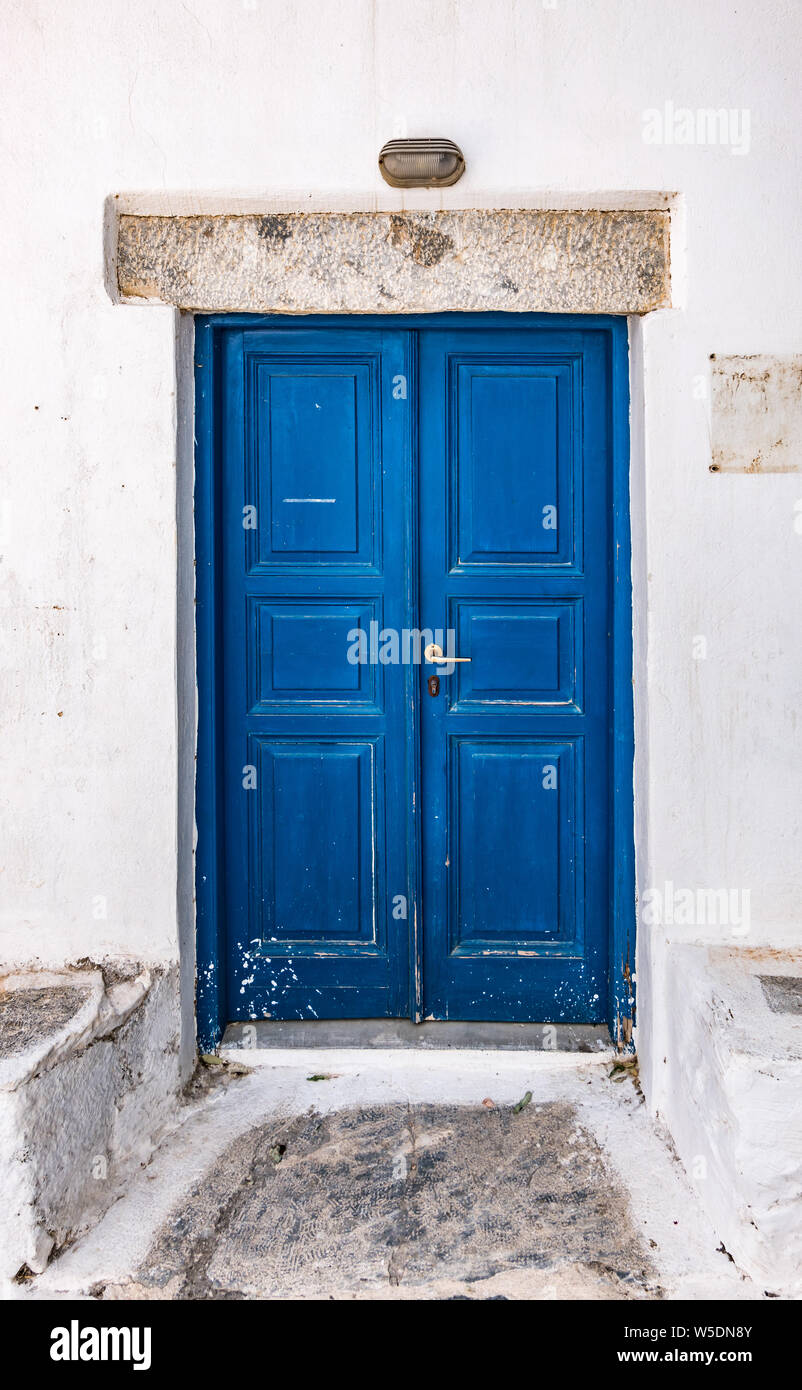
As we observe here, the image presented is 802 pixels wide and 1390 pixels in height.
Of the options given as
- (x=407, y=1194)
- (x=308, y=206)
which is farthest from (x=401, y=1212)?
(x=308, y=206)

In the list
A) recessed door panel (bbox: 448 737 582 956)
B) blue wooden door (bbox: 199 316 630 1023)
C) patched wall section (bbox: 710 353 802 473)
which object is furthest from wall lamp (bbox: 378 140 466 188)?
recessed door panel (bbox: 448 737 582 956)

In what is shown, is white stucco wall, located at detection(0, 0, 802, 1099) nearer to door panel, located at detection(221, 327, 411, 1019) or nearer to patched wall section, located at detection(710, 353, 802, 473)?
patched wall section, located at detection(710, 353, 802, 473)

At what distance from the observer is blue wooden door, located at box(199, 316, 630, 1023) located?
9.22ft

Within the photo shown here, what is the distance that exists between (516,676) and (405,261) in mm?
1291

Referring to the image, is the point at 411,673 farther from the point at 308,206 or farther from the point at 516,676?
the point at 308,206

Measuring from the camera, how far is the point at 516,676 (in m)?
2.86

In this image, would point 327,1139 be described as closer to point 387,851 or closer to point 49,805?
point 387,851

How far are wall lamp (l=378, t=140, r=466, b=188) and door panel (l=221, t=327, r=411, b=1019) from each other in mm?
448

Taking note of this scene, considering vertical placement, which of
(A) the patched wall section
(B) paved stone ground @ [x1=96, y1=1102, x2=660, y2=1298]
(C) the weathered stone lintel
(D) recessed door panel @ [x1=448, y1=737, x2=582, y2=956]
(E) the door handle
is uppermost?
(C) the weathered stone lintel

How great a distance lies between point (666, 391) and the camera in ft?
8.43

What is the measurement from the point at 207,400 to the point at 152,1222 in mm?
2283

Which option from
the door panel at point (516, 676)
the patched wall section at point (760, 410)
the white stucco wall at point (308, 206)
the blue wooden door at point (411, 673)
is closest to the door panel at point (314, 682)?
the blue wooden door at point (411, 673)

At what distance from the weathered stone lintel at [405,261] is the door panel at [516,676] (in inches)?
7.2

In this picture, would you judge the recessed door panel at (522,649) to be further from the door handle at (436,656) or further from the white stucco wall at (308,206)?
the white stucco wall at (308,206)
